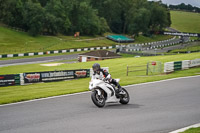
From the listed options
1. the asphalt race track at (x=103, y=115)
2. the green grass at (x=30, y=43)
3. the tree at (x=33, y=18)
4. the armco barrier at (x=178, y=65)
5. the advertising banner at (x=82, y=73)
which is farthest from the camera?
the tree at (x=33, y=18)

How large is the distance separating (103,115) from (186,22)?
170670mm

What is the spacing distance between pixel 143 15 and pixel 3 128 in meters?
117

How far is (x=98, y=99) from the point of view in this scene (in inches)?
514

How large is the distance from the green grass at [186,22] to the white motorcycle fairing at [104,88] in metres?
148

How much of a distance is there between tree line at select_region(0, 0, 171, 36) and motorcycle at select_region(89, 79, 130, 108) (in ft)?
255

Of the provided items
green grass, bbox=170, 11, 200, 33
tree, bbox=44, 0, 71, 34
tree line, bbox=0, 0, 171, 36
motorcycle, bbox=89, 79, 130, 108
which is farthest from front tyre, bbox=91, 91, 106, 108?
green grass, bbox=170, 11, 200, 33

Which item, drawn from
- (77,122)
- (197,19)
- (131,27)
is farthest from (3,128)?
(197,19)

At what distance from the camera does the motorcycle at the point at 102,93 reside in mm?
12859

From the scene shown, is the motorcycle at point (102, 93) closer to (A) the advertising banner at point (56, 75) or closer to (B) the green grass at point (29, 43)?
(A) the advertising banner at point (56, 75)

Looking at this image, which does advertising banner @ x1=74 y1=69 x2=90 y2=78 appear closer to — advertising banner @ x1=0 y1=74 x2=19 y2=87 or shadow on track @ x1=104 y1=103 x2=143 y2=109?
advertising banner @ x1=0 y1=74 x2=19 y2=87

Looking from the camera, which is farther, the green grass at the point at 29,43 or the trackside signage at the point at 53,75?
the green grass at the point at 29,43

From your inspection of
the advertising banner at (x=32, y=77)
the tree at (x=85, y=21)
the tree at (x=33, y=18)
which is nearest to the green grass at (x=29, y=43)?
the tree at (x=33, y=18)

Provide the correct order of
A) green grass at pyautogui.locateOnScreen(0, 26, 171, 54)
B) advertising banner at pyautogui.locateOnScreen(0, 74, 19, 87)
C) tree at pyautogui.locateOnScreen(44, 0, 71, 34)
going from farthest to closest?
1. tree at pyautogui.locateOnScreen(44, 0, 71, 34)
2. green grass at pyautogui.locateOnScreen(0, 26, 171, 54)
3. advertising banner at pyautogui.locateOnScreen(0, 74, 19, 87)

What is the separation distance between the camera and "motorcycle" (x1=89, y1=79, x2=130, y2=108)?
12859 mm
